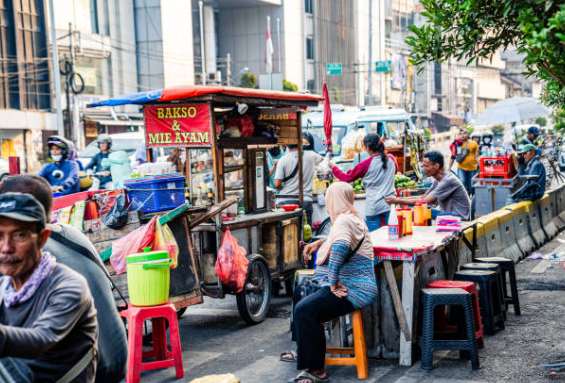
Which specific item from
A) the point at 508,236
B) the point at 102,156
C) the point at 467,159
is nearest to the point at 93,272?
the point at 508,236

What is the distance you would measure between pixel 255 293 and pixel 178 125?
211 cm

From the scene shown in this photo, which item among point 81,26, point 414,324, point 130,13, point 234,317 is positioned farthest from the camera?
point 130,13

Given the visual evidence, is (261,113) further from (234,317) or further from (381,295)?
(381,295)

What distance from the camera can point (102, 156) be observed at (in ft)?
46.0

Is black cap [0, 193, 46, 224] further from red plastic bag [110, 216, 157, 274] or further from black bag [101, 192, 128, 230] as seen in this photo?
black bag [101, 192, 128, 230]

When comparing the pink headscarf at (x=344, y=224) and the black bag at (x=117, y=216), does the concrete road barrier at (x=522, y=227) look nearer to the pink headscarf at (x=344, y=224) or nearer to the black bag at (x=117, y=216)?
the pink headscarf at (x=344, y=224)

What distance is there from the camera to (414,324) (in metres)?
6.37

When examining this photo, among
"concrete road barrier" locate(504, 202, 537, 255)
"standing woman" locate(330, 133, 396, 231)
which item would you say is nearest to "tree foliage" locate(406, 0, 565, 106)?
"standing woman" locate(330, 133, 396, 231)

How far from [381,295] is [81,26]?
1459 inches

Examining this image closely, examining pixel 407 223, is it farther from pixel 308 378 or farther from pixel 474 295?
pixel 308 378

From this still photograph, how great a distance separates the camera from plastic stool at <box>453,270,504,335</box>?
7.12 meters

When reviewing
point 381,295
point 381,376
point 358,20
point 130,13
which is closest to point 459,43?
point 381,295

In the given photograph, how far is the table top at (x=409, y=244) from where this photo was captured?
622 cm

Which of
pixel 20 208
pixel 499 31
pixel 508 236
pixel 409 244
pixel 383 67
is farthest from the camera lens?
pixel 383 67
